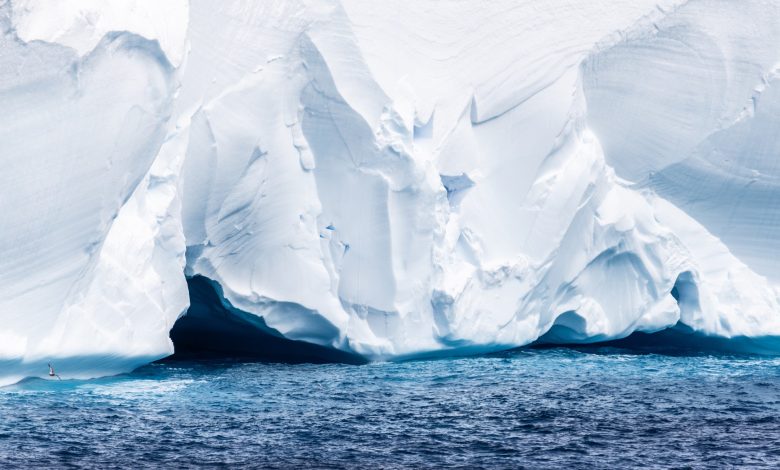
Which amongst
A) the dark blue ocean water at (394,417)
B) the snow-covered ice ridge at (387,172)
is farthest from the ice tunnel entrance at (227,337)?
the snow-covered ice ridge at (387,172)

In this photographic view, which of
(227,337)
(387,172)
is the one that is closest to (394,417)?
(387,172)

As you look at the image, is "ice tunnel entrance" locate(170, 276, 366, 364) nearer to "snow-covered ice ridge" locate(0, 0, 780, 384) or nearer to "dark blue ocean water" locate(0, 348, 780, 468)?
"dark blue ocean water" locate(0, 348, 780, 468)

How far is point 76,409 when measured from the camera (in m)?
9.10

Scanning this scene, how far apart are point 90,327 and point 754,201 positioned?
7.70m

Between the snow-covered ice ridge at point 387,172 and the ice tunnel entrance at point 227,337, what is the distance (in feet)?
1.61

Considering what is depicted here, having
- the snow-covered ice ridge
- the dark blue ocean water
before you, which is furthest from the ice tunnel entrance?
the snow-covered ice ridge

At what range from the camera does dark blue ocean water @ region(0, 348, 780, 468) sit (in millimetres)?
8273

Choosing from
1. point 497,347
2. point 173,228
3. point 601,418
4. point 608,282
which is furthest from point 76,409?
point 608,282

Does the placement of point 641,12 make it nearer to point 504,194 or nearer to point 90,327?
point 504,194

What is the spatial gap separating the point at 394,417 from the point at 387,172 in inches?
114

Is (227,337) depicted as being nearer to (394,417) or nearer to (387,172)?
(387,172)

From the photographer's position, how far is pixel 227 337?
12.8 m

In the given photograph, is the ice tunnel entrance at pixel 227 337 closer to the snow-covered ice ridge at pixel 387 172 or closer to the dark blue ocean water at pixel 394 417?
the dark blue ocean water at pixel 394 417

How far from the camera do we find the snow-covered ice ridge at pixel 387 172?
30.8 feet
